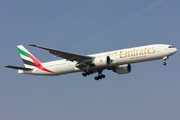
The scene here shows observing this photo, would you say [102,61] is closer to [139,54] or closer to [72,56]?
[72,56]

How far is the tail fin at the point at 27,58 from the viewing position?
50584mm

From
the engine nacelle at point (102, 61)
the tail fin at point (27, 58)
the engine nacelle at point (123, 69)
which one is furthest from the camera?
the tail fin at point (27, 58)

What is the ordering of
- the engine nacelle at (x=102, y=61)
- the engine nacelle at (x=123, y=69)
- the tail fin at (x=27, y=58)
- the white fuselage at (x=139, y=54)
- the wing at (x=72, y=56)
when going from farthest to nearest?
the tail fin at (x=27, y=58), the engine nacelle at (x=123, y=69), the engine nacelle at (x=102, y=61), the wing at (x=72, y=56), the white fuselage at (x=139, y=54)

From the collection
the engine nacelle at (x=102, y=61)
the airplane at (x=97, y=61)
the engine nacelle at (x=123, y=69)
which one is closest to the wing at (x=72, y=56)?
the airplane at (x=97, y=61)

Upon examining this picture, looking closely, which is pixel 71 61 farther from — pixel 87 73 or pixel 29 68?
pixel 29 68

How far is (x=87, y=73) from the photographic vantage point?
154 ft

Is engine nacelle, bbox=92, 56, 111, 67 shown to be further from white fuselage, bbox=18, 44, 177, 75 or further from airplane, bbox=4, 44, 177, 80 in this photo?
white fuselage, bbox=18, 44, 177, 75

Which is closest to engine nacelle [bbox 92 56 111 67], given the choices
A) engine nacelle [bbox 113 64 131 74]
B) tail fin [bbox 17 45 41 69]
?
engine nacelle [bbox 113 64 131 74]

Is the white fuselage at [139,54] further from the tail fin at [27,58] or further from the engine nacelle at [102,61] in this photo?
the tail fin at [27,58]

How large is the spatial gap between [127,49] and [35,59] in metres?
16.8

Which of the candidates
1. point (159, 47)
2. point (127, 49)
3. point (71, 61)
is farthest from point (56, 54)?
point (159, 47)

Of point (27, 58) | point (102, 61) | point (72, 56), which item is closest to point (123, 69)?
point (102, 61)

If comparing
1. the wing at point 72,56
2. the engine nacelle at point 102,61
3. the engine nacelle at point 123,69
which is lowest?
the engine nacelle at point 123,69

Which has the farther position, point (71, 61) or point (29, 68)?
point (29, 68)
